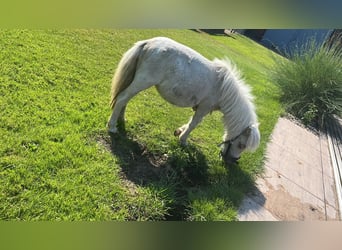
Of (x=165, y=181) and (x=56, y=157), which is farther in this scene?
(x=165, y=181)

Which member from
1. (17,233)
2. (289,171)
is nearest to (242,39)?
(289,171)

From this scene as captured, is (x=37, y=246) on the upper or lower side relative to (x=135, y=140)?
upper

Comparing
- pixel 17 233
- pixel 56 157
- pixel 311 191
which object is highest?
pixel 17 233

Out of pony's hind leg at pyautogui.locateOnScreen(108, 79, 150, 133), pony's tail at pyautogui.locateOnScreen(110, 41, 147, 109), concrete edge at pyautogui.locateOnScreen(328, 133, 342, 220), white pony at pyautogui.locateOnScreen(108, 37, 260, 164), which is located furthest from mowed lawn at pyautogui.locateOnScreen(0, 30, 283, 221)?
concrete edge at pyautogui.locateOnScreen(328, 133, 342, 220)

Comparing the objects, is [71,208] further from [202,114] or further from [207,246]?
[202,114]

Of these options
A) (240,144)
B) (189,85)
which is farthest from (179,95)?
(240,144)

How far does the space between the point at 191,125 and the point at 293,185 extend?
66.8 inches

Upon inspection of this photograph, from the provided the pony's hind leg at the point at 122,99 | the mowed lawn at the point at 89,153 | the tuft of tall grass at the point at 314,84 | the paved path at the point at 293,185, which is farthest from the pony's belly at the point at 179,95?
the tuft of tall grass at the point at 314,84

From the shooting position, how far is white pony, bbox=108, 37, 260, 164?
10.1 feet

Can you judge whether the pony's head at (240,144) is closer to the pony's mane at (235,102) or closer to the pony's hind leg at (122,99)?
the pony's mane at (235,102)

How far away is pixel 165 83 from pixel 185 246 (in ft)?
5.95

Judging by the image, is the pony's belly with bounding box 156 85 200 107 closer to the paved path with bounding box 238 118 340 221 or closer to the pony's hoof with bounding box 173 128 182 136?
the pony's hoof with bounding box 173 128 182 136
